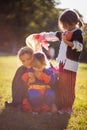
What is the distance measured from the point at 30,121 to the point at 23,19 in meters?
42.5

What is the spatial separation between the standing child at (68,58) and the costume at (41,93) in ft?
0.99

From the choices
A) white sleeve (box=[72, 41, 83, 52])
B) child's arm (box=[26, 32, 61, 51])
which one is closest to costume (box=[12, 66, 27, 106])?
child's arm (box=[26, 32, 61, 51])

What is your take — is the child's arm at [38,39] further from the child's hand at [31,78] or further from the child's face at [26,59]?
the child's hand at [31,78]

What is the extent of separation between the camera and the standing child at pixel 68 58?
25.3 ft

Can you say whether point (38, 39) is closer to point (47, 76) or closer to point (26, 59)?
point (26, 59)

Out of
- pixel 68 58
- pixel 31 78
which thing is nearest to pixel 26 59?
pixel 31 78

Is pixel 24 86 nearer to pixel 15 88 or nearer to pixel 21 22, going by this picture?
pixel 15 88

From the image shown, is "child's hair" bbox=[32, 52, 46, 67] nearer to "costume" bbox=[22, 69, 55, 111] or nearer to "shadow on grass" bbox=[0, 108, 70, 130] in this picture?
"costume" bbox=[22, 69, 55, 111]

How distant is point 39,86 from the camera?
7.45 m

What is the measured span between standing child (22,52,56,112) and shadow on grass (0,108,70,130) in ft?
0.71

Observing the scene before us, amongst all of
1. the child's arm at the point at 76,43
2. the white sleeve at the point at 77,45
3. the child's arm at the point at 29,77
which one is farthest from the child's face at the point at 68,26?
the child's arm at the point at 29,77

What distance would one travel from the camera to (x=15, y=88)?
7.62m

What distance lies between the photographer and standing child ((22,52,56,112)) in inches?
292

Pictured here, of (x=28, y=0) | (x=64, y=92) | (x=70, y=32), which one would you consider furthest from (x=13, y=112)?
(x=28, y=0)
